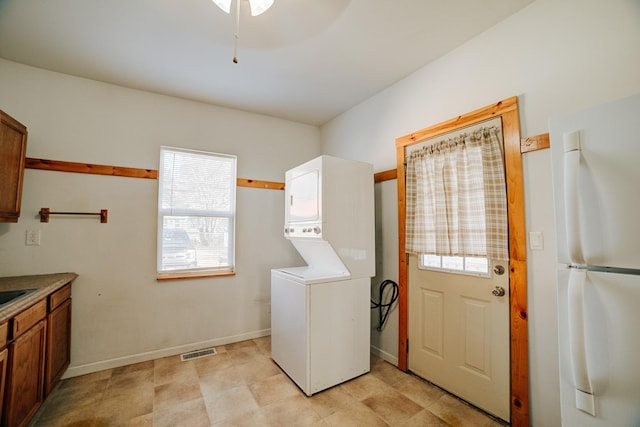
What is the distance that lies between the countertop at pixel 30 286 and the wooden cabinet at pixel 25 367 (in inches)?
2.2

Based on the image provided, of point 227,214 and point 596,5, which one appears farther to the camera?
point 227,214

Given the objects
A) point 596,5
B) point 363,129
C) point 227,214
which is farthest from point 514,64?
point 227,214

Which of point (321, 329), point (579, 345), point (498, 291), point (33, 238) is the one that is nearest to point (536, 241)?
point (498, 291)

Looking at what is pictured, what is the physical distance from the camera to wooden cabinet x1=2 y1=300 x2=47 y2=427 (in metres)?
1.45

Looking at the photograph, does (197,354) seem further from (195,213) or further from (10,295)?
(10,295)

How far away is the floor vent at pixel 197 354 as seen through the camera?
2791 mm

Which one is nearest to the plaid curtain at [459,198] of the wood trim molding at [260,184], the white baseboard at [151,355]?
the wood trim molding at [260,184]

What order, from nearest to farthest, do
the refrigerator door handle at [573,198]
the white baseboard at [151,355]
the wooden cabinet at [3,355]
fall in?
the refrigerator door handle at [573,198], the wooden cabinet at [3,355], the white baseboard at [151,355]

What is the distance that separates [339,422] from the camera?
6.09 feet

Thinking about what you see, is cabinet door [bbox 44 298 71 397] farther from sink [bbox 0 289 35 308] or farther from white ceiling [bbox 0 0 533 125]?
white ceiling [bbox 0 0 533 125]

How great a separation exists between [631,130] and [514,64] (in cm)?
118

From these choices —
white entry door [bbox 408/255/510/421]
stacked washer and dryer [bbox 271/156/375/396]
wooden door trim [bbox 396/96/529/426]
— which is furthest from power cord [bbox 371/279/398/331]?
wooden door trim [bbox 396/96/529/426]

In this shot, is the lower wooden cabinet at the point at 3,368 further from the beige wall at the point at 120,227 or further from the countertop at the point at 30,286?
the beige wall at the point at 120,227

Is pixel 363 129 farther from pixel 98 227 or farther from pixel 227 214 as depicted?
pixel 98 227
